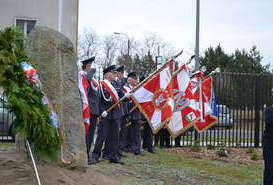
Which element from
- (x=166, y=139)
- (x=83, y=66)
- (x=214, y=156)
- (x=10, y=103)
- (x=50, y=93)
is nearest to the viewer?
(x=10, y=103)

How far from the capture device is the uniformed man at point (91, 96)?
10172mm

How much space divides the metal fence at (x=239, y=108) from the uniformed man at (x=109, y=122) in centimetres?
654

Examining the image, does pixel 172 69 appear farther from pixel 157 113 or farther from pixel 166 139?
pixel 166 139

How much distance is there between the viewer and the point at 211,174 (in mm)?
10664

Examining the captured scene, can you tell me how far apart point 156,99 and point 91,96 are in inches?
102

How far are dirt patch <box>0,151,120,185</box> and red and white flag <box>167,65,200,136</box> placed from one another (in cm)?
700

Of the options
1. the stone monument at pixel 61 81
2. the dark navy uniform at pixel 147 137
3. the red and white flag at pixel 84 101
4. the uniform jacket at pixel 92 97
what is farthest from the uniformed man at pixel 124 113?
the stone monument at pixel 61 81

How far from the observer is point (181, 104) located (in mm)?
13969

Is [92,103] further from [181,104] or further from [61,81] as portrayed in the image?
[181,104]

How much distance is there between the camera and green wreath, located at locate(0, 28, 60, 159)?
17.9 feet

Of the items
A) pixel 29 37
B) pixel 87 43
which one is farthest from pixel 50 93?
pixel 87 43

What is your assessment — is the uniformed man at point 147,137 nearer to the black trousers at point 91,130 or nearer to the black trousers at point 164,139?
the black trousers at point 164,139

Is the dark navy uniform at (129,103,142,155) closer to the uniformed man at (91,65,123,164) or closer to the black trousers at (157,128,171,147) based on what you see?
the uniformed man at (91,65,123,164)

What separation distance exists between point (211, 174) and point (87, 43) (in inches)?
1930
